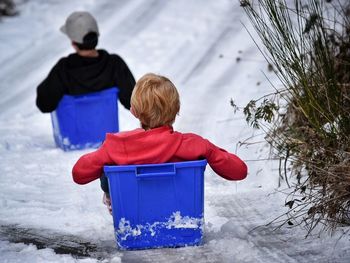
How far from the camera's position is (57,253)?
279 cm

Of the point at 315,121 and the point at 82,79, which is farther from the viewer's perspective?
the point at 82,79

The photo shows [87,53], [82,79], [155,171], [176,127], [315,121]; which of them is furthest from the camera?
[176,127]

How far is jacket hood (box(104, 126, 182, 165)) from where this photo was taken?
2.72m

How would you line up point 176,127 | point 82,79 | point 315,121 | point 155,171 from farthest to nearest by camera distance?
point 176,127, point 82,79, point 315,121, point 155,171

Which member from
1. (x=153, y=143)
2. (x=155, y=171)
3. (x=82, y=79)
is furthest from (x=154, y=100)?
(x=82, y=79)

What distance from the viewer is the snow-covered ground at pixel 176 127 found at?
2836 mm

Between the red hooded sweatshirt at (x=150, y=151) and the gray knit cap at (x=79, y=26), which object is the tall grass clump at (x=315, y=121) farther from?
the gray knit cap at (x=79, y=26)

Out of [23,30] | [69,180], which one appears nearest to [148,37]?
[23,30]

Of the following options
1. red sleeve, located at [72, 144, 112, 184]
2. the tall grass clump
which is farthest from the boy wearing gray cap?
red sleeve, located at [72, 144, 112, 184]

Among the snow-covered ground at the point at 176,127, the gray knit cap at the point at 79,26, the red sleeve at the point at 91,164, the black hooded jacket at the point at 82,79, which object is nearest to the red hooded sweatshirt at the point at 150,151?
the red sleeve at the point at 91,164

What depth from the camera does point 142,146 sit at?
2734 mm

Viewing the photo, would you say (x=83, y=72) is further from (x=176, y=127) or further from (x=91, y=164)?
(x=91, y=164)

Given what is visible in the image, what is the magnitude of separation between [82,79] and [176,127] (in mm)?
969

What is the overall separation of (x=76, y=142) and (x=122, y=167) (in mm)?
2118
